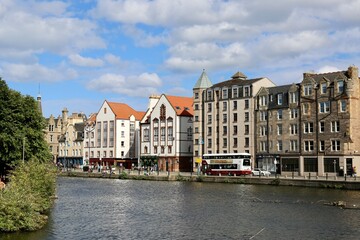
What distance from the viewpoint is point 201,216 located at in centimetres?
5138

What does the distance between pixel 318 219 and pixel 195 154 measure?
8373 centimetres

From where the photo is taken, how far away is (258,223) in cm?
4641

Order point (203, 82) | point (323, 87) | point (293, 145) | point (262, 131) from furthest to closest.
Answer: point (203, 82), point (262, 131), point (293, 145), point (323, 87)

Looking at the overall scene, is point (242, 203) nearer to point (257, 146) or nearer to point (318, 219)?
point (318, 219)

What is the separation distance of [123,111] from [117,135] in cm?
803

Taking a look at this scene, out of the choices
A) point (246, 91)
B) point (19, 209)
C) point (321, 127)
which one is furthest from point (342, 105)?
point (19, 209)

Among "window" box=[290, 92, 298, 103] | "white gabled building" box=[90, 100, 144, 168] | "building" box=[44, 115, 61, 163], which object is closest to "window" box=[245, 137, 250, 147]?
"window" box=[290, 92, 298, 103]

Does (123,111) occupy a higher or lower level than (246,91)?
lower

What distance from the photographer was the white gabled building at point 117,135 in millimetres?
161375

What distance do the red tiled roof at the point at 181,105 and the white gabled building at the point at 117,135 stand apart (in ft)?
78.1

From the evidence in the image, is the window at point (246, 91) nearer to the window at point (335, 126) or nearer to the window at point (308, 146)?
the window at point (308, 146)

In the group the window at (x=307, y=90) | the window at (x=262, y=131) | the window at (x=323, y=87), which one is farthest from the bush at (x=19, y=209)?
the window at (x=262, y=131)

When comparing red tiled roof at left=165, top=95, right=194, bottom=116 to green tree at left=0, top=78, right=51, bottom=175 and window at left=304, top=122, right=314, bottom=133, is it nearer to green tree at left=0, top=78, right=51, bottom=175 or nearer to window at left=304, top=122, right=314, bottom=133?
window at left=304, top=122, right=314, bottom=133

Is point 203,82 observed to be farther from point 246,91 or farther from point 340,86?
point 340,86
